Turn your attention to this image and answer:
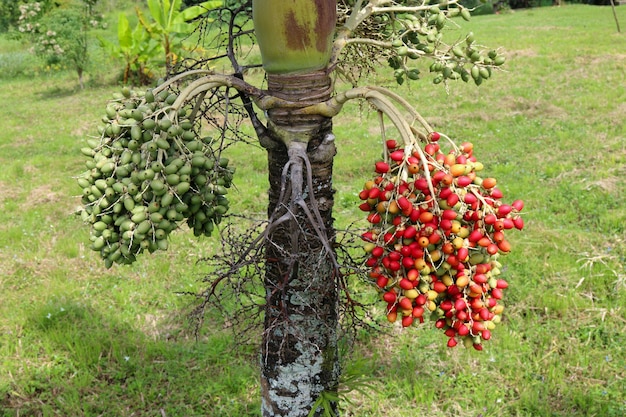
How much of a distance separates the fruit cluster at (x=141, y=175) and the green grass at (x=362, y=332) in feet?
0.88

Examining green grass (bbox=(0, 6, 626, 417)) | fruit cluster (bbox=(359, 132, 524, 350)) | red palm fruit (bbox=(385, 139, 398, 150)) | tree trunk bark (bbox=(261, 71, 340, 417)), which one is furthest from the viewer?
green grass (bbox=(0, 6, 626, 417))

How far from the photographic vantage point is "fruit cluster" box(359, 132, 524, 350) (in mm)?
1651

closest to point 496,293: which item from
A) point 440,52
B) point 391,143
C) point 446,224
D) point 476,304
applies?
point 476,304

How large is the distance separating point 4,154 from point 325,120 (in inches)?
352

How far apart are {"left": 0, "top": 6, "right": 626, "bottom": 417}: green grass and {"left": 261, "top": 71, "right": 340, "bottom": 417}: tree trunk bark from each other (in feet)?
0.79

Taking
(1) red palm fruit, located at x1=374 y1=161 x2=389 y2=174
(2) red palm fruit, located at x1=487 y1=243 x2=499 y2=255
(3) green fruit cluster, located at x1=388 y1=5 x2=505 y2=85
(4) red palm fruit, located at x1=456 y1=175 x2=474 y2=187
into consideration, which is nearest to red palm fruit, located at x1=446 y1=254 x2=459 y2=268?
(2) red palm fruit, located at x1=487 y1=243 x2=499 y2=255

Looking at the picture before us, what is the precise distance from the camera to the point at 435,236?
164 cm

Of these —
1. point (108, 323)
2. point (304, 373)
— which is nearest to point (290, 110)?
point (304, 373)

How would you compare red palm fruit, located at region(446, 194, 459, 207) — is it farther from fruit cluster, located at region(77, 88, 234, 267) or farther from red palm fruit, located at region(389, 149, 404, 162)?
fruit cluster, located at region(77, 88, 234, 267)

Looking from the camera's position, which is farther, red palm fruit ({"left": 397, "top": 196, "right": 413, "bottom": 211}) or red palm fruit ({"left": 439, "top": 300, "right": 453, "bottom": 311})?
red palm fruit ({"left": 439, "top": 300, "right": 453, "bottom": 311})

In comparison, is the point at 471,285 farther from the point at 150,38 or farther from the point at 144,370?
the point at 150,38

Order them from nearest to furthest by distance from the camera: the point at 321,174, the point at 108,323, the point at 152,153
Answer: the point at 152,153 → the point at 321,174 → the point at 108,323

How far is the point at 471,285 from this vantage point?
5.55ft

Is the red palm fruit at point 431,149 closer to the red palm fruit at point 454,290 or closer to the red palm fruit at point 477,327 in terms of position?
the red palm fruit at point 454,290
